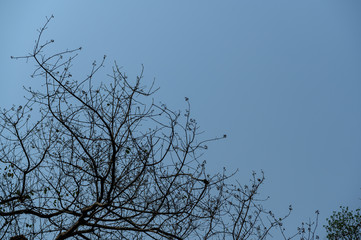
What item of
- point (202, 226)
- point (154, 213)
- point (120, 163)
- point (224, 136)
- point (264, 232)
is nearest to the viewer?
point (154, 213)

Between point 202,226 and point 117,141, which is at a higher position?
point 117,141

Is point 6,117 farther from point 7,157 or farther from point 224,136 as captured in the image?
point 224,136

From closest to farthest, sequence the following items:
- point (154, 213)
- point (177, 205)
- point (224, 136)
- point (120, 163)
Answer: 1. point (154, 213)
2. point (224, 136)
3. point (120, 163)
4. point (177, 205)

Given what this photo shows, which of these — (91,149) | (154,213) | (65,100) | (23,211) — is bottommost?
(154,213)

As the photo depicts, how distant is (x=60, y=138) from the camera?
227 inches

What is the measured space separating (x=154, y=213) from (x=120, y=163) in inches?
45.8

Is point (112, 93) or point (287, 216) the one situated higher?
point (112, 93)

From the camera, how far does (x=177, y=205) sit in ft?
19.2

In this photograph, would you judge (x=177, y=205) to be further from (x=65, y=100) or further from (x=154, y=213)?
(x=65, y=100)

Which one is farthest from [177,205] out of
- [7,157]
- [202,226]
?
[7,157]

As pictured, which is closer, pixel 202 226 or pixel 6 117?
pixel 6 117

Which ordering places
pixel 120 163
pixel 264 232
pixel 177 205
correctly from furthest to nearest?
pixel 264 232 → pixel 177 205 → pixel 120 163

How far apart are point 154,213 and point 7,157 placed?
3.31 meters

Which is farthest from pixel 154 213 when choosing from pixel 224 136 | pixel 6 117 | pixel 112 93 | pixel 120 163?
pixel 6 117
